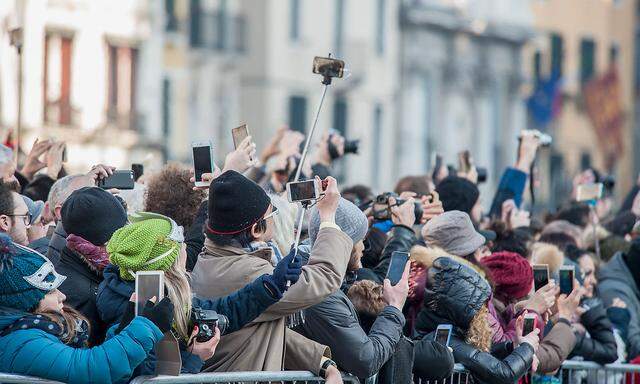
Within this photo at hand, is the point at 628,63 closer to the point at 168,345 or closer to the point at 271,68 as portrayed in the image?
the point at 271,68

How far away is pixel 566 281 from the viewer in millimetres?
9250

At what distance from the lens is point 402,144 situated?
46.6 m

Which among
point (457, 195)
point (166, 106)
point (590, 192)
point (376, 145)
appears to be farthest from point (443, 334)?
point (376, 145)

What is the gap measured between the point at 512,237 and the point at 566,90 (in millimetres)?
43161

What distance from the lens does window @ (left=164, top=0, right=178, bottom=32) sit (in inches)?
1495

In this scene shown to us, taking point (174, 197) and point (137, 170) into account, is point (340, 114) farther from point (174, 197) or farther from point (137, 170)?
point (174, 197)

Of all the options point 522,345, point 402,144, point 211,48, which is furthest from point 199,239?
point 402,144

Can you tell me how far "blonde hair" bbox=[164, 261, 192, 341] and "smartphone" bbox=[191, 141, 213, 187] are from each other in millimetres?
1353

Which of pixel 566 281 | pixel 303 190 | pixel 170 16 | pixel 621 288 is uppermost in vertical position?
pixel 170 16

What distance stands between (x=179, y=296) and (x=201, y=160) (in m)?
1.50

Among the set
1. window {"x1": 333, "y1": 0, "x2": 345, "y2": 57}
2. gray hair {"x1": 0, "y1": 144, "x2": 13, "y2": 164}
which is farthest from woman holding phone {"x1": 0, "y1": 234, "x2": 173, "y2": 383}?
window {"x1": 333, "y1": 0, "x2": 345, "y2": 57}

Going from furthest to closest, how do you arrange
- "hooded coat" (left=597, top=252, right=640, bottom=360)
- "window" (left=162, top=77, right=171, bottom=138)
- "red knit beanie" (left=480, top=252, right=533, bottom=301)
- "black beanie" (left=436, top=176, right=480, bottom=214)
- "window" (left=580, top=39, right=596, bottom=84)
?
"window" (left=580, top=39, right=596, bottom=84)
"window" (left=162, top=77, right=171, bottom=138)
"hooded coat" (left=597, top=252, right=640, bottom=360)
"black beanie" (left=436, top=176, right=480, bottom=214)
"red knit beanie" (left=480, top=252, right=533, bottom=301)

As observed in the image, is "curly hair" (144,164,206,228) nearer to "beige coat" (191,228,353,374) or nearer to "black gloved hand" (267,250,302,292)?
"beige coat" (191,228,353,374)

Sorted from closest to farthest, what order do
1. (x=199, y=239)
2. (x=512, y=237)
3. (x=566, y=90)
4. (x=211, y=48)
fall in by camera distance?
(x=199, y=239) < (x=512, y=237) < (x=211, y=48) < (x=566, y=90)
